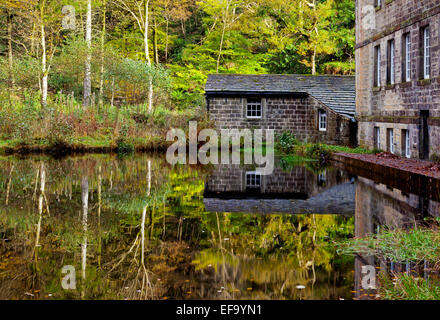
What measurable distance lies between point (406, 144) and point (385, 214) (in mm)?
10902

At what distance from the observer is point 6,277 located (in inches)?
279

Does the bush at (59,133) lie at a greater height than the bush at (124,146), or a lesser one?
greater

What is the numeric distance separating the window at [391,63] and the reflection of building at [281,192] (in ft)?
16.5

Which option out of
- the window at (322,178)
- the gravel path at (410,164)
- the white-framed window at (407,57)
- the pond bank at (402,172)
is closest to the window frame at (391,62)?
the white-framed window at (407,57)

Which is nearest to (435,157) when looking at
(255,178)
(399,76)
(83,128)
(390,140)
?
(399,76)

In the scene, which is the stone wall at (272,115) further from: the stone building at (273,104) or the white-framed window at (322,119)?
the white-framed window at (322,119)

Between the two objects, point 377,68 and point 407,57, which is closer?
point 407,57

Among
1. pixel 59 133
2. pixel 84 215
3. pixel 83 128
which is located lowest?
pixel 84 215

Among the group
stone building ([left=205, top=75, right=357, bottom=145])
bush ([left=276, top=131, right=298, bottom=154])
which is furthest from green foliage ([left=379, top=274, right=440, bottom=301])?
stone building ([left=205, top=75, right=357, bottom=145])

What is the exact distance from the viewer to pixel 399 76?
72.8 ft

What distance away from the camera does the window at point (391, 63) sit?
76.1 feet

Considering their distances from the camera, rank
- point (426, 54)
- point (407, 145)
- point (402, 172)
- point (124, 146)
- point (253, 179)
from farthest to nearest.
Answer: point (124, 146) < point (407, 145) < point (426, 54) < point (253, 179) < point (402, 172)

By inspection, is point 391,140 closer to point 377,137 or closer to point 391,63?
point 377,137
